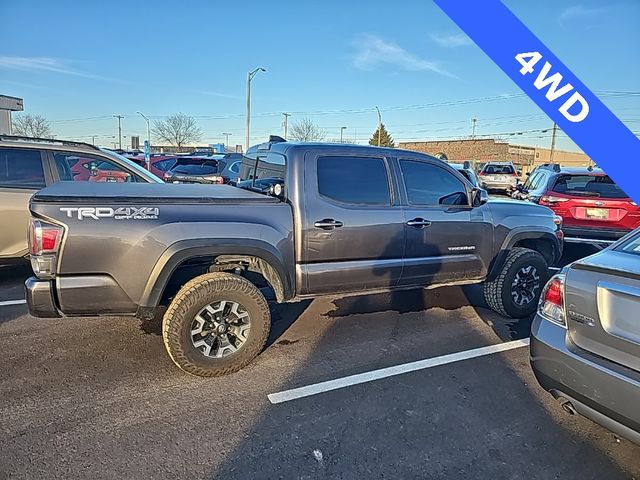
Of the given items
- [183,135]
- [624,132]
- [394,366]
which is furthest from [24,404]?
[183,135]

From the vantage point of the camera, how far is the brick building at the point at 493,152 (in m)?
62.9

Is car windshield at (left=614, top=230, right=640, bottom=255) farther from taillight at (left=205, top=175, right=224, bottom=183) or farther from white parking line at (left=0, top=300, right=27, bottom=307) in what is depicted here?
taillight at (left=205, top=175, right=224, bottom=183)

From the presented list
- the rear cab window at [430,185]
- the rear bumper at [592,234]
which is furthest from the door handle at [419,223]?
the rear bumper at [592,234]

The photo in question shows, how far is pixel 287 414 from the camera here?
3.01 meters

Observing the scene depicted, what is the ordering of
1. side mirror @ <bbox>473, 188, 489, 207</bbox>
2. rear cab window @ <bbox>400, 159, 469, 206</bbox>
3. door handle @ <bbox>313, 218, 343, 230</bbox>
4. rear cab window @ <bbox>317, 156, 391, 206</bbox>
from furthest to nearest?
side mirror @ <bbox>473, 188, 489, 207</bbox> < rear cab window @ <bbox>400, 159, 469, 206</bbox> < rear cab window @ <bbox>317, 156, 391, 206</bbox> < door handle @ <bbox>313, 218, 343, 230</bbox>

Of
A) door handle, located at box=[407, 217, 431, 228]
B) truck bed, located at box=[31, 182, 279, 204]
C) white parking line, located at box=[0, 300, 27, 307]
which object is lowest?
white parking line, located at box=[0, 300, 27, 307]

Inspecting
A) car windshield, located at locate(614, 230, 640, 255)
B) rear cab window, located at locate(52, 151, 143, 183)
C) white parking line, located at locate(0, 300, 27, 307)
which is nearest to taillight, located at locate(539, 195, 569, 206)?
car windshield, located at locate(614, 230, 640, 255)

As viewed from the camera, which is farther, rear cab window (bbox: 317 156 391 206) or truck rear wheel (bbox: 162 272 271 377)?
rear cab window (bbox: 317 156 391 206)

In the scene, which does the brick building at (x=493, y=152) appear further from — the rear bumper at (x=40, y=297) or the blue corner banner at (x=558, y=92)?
the rear bumper at (x=40, y=297)

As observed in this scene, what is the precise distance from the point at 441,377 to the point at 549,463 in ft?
3.55

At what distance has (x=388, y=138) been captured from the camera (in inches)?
2753

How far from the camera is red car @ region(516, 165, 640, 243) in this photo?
7027mm

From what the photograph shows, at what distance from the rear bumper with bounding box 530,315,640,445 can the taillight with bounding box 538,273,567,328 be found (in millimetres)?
40

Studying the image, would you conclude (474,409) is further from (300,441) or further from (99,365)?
(99,365)
